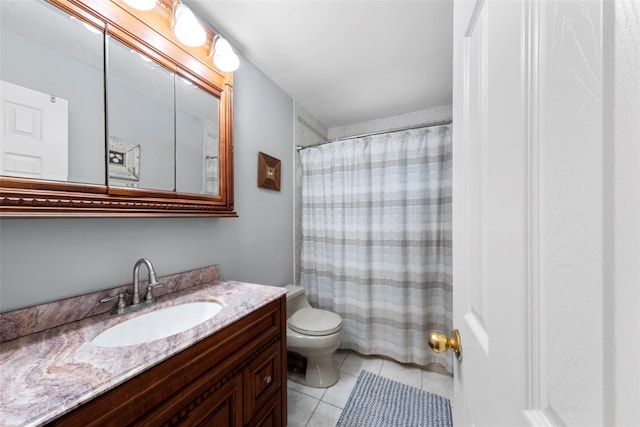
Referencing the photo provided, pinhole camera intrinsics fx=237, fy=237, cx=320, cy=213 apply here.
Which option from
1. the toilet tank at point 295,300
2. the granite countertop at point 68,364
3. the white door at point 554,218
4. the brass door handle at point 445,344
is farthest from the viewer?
the toilet tank at point 295,300

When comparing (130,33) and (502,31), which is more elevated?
(130,33)

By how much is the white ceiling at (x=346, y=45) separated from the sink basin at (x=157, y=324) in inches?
61.0

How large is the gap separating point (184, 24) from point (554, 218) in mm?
1559

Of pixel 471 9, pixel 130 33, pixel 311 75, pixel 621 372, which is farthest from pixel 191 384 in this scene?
pixel 311 75

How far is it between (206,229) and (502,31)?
1.44 metres

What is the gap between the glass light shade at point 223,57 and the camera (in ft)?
4.38

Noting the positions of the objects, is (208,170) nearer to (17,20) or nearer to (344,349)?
(17,20)

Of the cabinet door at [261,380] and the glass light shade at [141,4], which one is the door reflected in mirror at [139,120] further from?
the cabinet door at [261,380]

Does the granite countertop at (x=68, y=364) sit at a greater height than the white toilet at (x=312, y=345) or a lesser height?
greater

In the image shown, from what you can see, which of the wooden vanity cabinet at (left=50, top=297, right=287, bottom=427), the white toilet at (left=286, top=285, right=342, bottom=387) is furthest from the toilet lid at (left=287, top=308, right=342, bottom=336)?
the wooden vanity cabinet at (left=50, top=297, right=287, bottom=427)

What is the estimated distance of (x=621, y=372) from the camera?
0.18 m

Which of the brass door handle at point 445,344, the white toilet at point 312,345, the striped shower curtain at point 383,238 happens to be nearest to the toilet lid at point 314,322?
the white toilet at point 312,345

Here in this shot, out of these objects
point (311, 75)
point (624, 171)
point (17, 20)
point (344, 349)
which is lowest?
point (344, 349)

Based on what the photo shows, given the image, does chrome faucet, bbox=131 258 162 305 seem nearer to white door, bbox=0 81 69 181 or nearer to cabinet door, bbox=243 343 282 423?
white door, bbox=0 81 69 181
